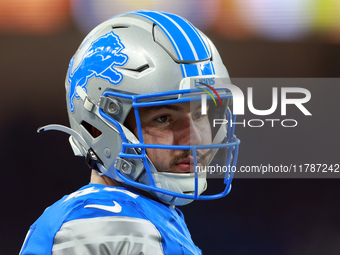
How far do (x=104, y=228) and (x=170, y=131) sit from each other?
0.30m

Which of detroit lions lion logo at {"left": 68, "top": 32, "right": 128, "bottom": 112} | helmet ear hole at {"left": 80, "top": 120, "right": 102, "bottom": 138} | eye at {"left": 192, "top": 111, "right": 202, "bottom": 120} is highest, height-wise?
detroit lions lion logo at {"left": 68, "top": 32, "right": 128, "bottom": 112}

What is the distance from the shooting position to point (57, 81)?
103 inches

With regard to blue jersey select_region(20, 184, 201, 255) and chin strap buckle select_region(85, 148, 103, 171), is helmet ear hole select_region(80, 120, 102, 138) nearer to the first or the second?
chin strap buckle select_region(85, 148, 103, 171)

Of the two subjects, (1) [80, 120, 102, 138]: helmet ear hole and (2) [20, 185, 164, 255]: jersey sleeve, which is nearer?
(2) [20, 185, 164, 255]: jersey sleeve

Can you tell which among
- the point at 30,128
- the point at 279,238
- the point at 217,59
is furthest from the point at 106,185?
the point at 279,238

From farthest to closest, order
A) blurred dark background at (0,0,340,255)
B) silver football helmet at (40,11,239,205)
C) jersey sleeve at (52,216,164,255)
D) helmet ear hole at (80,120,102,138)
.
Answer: blurred dark background at (0,0,340,255) → helmet ear hole at (80,120,102,138) → silver football helmet at (40,11,239,205) → jersey sleeve at (52,216,164,255)

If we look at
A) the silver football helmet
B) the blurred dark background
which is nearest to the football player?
the silver football helmet

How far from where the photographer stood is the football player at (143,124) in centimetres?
144

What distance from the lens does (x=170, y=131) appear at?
1.51 meters

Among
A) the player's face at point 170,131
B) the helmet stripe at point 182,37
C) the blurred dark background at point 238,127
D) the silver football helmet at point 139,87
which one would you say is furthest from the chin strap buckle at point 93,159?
the blurred dark background at point 238,127

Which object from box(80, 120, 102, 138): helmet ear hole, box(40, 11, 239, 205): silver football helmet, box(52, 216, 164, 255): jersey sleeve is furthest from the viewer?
box(80, 120, 102, 138): helmet ear hole

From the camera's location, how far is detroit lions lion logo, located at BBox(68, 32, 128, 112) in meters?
1.51

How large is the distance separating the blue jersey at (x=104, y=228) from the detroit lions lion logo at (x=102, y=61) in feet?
0.92

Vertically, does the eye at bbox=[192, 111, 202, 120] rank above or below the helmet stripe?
below
